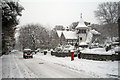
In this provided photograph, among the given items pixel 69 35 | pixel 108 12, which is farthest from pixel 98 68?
pixel 69 35

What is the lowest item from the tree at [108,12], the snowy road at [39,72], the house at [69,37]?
the snowy road at [39,72]

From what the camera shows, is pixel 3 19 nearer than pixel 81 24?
Yes

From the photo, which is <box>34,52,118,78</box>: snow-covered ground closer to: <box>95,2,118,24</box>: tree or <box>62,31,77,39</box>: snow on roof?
<box>95,2,118,24</box>: tree

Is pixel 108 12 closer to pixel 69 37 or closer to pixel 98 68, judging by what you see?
pixel 69 37

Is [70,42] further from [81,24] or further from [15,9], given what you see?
[15,9]

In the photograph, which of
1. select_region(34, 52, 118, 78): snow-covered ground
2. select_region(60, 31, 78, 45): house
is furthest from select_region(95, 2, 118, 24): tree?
select_region(34, 52, 118, 78): snow-covered ground

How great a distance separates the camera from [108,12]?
46.6 m

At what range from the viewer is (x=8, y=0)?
18.4 meters

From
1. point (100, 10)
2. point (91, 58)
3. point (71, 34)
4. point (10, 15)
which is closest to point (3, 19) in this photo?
point (10, 15)

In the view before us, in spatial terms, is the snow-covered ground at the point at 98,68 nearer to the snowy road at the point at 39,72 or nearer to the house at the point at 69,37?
the snowy road at the point at 39,72

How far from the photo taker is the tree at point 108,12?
44.5m

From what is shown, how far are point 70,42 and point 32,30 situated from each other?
2140 cm

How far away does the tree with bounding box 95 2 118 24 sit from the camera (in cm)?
4451

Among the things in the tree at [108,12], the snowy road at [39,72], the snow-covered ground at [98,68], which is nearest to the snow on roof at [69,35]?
the tree at [108,12]
